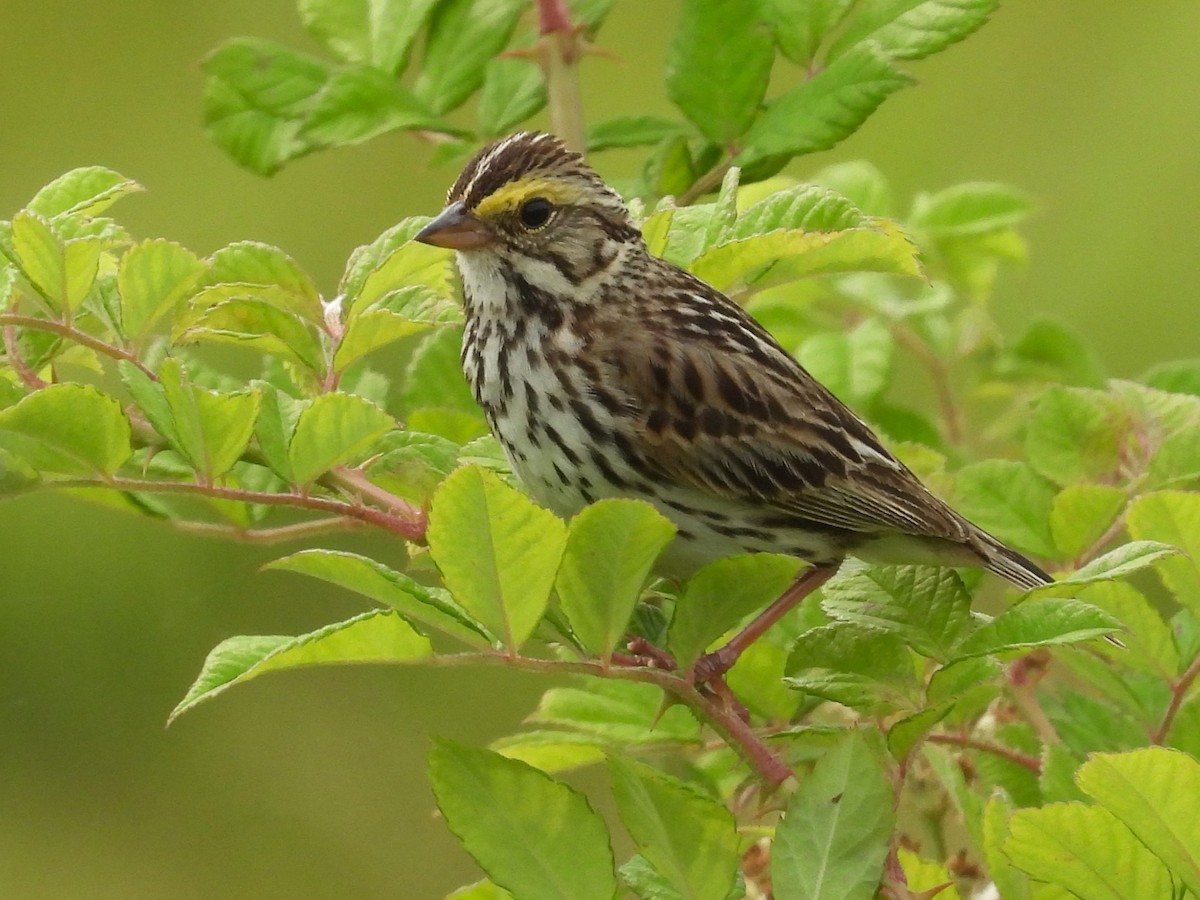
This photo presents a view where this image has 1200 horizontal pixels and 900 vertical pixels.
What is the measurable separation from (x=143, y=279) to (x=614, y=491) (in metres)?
0.58

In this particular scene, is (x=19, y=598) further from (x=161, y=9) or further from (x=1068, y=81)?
(x=1068, y=81)

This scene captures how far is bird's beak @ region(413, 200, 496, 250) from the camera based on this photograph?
1606 mm

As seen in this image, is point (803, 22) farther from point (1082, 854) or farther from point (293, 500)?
point (1082, 854)

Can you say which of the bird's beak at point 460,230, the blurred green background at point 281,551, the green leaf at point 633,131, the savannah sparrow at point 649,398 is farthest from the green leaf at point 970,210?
the blurred green background at point 281,551

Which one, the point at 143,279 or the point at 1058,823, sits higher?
the point at 143,279

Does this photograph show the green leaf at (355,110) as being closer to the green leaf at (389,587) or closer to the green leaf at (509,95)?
the green leaf at (509,95)

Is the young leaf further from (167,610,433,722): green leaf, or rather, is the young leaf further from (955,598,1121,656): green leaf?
(167,610,433,722): green leaf

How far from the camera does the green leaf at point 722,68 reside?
1.59 m

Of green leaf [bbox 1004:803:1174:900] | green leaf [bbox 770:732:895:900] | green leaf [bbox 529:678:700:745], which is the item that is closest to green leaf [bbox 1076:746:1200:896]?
green leaf [bbox 1004:803:1174:900]

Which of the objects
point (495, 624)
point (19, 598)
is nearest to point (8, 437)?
point (495, 624)

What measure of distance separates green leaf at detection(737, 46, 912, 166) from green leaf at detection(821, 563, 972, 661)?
418 mm

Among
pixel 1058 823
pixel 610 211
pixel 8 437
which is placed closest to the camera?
pixel 1058 823

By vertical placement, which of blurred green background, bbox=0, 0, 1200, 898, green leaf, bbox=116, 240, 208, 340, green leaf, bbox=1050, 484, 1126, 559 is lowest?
blurred green background, bbox=0, 0, 1200, 898

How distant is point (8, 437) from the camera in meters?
1.10
